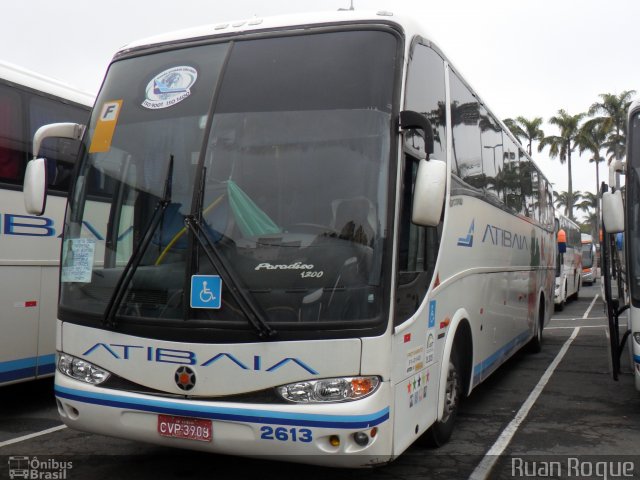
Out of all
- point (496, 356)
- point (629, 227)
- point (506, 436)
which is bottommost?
point (506, 436)

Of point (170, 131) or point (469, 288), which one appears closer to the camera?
point (170, 131)

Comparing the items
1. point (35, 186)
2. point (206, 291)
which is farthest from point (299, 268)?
point (35, 186)

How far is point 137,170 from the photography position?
4.62 meters

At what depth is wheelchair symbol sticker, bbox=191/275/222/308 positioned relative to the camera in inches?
163

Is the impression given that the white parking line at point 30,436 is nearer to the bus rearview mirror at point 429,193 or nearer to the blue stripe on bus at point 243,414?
the blue stripe on bus at point 243,414

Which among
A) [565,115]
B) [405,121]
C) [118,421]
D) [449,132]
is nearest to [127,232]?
[118,421]

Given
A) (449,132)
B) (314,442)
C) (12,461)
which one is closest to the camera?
(314,442)

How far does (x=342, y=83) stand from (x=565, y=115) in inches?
1893

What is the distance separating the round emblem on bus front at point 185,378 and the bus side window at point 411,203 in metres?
1.32

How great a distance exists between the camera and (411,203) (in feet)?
14.9

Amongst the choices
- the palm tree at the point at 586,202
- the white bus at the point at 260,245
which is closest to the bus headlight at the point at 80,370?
the white bus at the point at 260,245

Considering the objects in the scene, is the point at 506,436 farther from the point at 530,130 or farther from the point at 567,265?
the point at 530,130

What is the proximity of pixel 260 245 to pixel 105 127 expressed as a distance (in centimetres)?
160

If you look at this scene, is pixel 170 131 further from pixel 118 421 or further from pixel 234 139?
pixel 118 421
